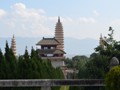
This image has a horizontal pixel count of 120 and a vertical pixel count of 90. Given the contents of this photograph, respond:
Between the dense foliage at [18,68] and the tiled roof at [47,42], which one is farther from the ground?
the tiled roof at [47,42]

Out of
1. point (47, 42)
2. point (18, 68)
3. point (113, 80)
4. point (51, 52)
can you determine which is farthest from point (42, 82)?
point (47, 42)

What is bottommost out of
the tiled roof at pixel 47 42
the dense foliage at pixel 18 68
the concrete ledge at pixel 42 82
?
the concrete ledge at pixel 42 82

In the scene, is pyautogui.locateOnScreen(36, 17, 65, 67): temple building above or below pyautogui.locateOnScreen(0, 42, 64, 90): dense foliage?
above

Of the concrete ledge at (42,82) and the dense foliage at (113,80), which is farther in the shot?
the concrete ledge at (42,82)

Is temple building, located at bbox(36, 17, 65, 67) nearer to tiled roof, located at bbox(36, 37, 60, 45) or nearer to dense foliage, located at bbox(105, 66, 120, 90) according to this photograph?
tiled roof, located at bbox(36, 37, 60, 45)

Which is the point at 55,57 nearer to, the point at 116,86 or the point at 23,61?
the point at 23,61

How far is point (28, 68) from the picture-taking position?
26.9 meters

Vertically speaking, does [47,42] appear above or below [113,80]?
above

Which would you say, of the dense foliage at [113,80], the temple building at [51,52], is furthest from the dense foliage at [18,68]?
the temple building at [51,52]

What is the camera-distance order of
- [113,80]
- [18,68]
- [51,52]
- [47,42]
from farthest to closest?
[47,42], [51,52], [18,68], [113,80]

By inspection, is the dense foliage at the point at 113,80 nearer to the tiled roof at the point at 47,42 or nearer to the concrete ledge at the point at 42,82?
the concrete ledge at the point at 42,82

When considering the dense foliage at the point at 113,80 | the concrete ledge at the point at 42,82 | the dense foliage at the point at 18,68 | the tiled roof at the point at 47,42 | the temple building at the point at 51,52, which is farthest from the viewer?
the tiled roof at the point at 47,42

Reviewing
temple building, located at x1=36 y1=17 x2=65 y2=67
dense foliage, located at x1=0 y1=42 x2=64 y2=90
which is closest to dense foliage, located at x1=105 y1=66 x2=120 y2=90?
dense foliage, located at x1=0 y1=42 x2=64 y2=90

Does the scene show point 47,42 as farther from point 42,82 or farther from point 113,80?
point 113,80
